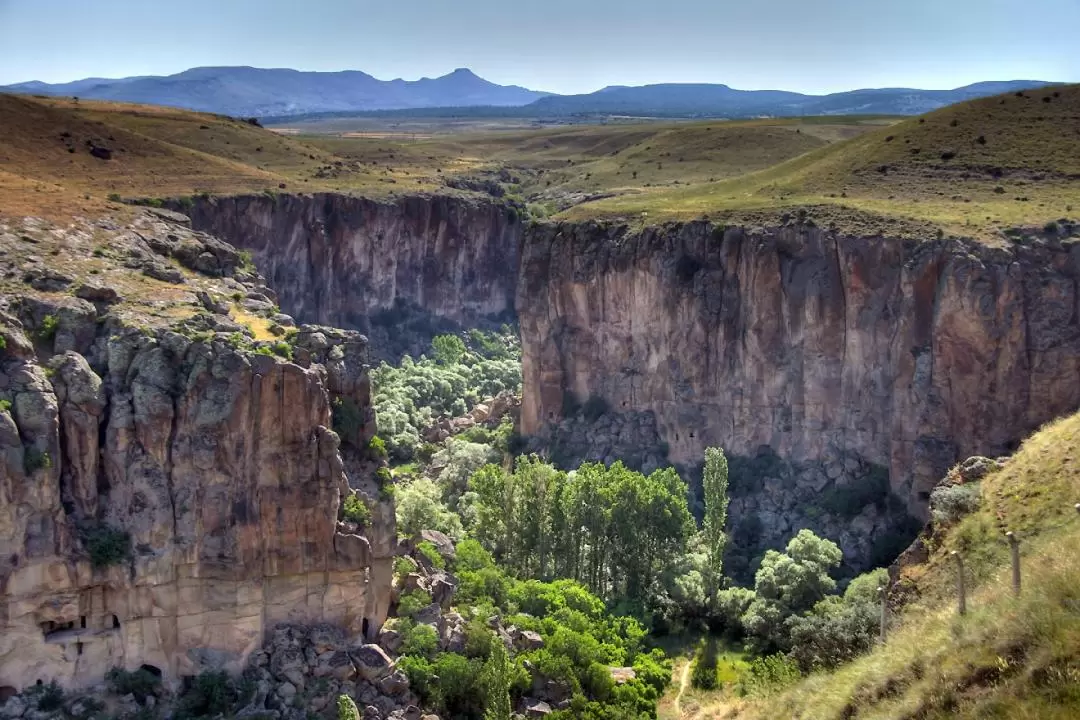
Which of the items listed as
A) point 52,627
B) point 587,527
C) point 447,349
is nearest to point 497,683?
point 52,627

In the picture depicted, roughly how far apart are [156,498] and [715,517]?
97.4 feet

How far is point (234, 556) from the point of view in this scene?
118 ft

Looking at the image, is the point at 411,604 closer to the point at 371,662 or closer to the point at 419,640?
the point at 419,640

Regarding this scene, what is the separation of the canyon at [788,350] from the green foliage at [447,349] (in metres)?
13.3

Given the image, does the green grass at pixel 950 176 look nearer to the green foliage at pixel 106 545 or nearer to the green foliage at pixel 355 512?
the green foliage at pixel 355 512

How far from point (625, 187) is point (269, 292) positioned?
2867 inches

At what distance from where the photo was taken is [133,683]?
34.8 m

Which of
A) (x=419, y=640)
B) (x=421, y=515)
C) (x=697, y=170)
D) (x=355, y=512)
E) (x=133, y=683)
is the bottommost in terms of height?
(x=421, y=515)

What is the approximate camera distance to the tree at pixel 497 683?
36250 mm

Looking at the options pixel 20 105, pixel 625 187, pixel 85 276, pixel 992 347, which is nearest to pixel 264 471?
pixel 85 276

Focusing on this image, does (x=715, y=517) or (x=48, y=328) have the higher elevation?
(x=48, y=328)

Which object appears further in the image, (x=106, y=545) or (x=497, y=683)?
(x=497, y=683)

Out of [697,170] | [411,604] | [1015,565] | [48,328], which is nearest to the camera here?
[1015,565]

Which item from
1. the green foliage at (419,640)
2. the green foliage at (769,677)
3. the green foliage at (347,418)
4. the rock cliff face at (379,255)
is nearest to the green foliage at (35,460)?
the green foliage at (347,418)
